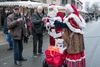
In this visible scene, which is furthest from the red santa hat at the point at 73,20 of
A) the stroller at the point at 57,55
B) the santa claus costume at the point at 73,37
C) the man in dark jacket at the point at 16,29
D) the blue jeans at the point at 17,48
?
the blue jeans at the point at 17,48

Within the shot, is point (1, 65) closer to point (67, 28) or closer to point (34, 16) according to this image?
point (34, 16)

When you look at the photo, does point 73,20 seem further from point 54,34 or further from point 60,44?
point 54,34

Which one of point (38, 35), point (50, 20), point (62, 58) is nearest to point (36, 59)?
point (38, 35)

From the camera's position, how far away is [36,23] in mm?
12664

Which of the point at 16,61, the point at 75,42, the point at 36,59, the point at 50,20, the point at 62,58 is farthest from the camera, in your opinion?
the point at 36,59

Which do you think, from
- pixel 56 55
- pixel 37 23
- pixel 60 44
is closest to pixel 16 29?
pixel 37 23

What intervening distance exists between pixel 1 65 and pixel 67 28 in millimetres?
4044

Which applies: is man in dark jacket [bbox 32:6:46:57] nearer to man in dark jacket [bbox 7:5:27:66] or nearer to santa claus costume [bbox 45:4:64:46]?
man in dark jacket [bbox 7:5:27:66]

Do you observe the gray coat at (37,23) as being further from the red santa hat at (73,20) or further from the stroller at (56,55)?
the red santa hat at (73,20)

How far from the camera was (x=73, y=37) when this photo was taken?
7875 mm

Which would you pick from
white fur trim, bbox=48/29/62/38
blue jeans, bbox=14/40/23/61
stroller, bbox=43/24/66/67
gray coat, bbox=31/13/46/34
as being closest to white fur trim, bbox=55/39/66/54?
stroller, bbox=43/24/66/67

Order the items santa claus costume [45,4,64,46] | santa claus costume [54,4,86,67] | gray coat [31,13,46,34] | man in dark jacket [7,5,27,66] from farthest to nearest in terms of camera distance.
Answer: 1. gray coat [31,13,46,34]
2. man in dark jacket [7,5,27,66]
3. santa claus costume [45,4,64,46]
4. santa claus costume [54,4,86,67]

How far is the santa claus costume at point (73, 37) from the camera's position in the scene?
25.8 feet

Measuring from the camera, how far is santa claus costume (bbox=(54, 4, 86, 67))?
7.86 m
